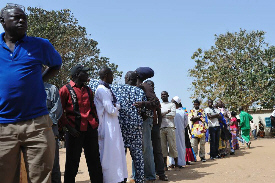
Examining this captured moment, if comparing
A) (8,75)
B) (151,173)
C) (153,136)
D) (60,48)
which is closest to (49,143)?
(8,75)

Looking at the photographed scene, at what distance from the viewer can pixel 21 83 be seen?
307 centimetres

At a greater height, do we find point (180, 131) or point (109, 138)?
point (180, 131)

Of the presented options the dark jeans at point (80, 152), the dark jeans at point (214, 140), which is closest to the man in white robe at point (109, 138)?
the dark jeans at point (80, 152)

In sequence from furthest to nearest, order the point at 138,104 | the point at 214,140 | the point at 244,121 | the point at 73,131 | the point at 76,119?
1. the point at 244,121
2. the point at 214,140
3. the point at 138,104
4. the point at 76,119
5. the point at 73,131

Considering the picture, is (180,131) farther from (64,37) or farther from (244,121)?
(64,37)

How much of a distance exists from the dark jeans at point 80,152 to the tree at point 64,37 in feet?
62.0

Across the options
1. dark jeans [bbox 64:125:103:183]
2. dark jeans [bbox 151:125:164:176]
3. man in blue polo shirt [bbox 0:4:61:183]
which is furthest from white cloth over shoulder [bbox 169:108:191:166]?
man in blue polo shirt [bbox 0:4:61:183]

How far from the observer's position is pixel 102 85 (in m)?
5.95

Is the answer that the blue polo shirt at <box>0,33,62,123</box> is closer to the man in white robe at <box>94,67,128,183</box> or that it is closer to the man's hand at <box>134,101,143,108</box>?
the man in white robe at <box>94,67,128,183</box>

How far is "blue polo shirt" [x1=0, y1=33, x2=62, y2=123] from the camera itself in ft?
10.0

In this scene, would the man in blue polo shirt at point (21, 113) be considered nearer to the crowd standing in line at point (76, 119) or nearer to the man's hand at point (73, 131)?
the crowd standing in line at point (76, 119)

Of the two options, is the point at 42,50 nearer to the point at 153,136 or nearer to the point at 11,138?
the point at 11,138

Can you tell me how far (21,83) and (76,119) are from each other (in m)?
2.27

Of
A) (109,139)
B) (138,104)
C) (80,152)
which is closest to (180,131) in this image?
(138,104)
